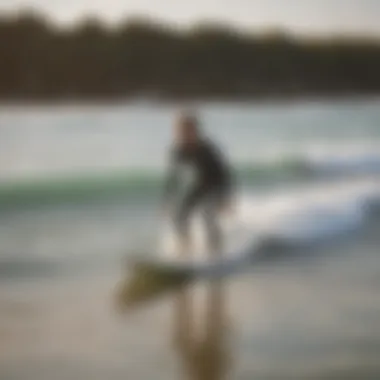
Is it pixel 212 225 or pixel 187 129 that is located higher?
pixel 187 129

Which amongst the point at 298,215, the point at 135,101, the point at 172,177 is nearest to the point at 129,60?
the point at 135,101

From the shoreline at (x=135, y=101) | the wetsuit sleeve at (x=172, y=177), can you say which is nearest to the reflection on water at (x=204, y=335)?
the wetsuit sleeve at (x=172, y=177)

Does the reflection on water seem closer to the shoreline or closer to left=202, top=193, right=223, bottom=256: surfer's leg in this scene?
left=202, top=193, right=223, bottom=256: surfer's leg

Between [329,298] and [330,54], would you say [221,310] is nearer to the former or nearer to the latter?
[329,298]

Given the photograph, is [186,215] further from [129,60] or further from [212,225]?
[129,60]

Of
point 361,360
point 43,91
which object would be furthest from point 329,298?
point 43,91

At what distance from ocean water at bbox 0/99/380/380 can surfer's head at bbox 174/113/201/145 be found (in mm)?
14

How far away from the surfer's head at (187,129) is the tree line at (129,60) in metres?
0.03

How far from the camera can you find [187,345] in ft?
3.56

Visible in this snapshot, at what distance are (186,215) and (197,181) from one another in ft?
0.16

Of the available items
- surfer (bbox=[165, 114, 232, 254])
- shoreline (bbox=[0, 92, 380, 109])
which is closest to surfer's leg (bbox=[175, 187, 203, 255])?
surfer (bbox=[165, 114, 232, 254])

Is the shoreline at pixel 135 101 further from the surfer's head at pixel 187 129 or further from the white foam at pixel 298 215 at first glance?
the white foam at pixel 298 215

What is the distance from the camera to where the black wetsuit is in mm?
1102

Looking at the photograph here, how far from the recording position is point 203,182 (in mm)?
1104
